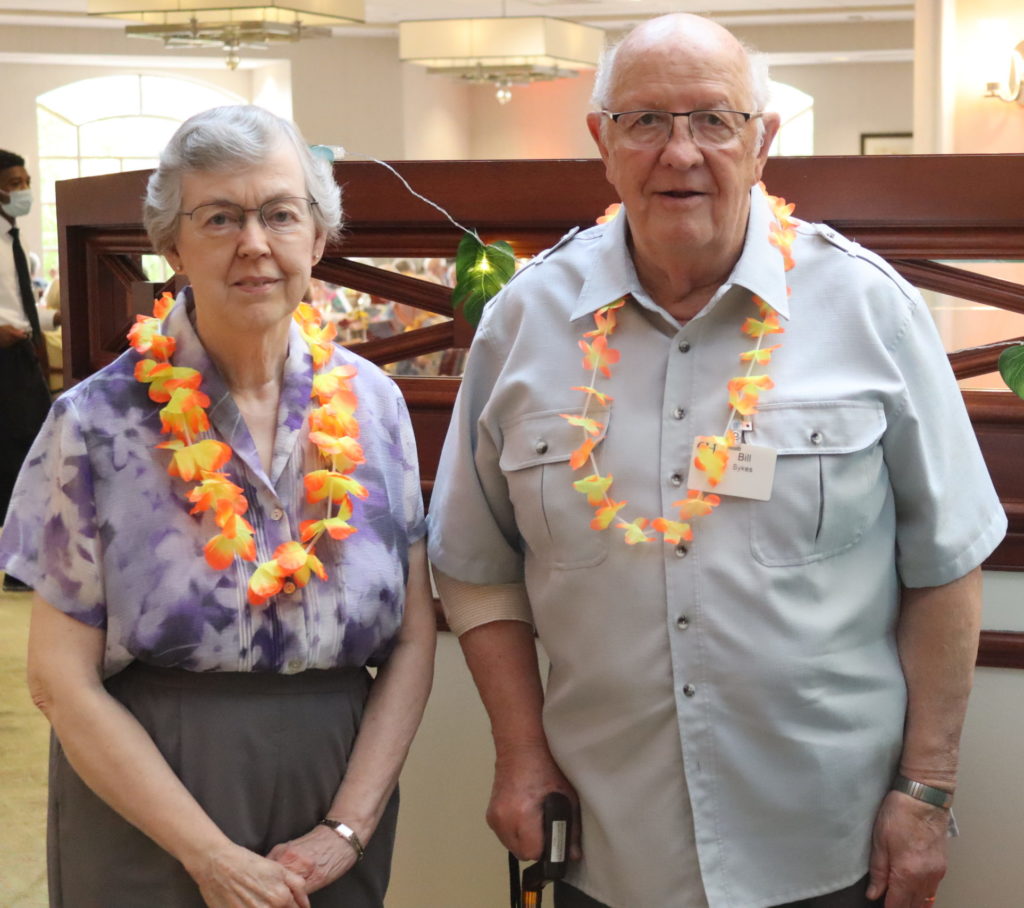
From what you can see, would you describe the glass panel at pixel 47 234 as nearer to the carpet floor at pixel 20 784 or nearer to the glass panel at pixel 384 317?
the glass panel at pixel 384 317

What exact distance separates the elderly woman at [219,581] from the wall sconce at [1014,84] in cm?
557

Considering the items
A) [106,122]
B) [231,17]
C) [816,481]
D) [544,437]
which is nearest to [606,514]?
[544,437]

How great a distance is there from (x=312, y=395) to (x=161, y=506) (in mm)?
256

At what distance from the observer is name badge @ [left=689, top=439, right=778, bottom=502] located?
1.67 m

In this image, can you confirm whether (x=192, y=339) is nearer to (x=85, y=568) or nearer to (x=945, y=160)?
(x=85, y=568)

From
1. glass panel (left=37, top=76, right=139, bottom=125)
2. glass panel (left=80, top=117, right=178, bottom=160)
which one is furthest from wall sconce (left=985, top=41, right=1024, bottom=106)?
glass panel (left=37, top=76, right=139, bottom=125)

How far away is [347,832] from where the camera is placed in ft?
5.90

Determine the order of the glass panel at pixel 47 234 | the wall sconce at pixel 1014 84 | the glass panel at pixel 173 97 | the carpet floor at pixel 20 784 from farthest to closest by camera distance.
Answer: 1. the glass panel at pixel 173 97
2. the glass panel at pixel 47 234
3. the wall sconce at pixel 1014 84
4. the carpet floor at pixel 20 784

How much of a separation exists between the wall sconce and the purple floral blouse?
5.67 m

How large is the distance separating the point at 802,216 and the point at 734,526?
0.87 m

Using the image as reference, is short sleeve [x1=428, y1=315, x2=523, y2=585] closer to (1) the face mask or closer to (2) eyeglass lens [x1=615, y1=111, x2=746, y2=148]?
(2) eyeglass lens [x1=615, y1=111, x2=746, y2=148]

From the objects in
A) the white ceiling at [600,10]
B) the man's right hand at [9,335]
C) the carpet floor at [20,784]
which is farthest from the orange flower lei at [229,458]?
the white ceiling at [600,10]

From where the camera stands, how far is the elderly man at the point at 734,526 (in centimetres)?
167

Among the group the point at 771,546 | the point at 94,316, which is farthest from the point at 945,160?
the point at 94,316
